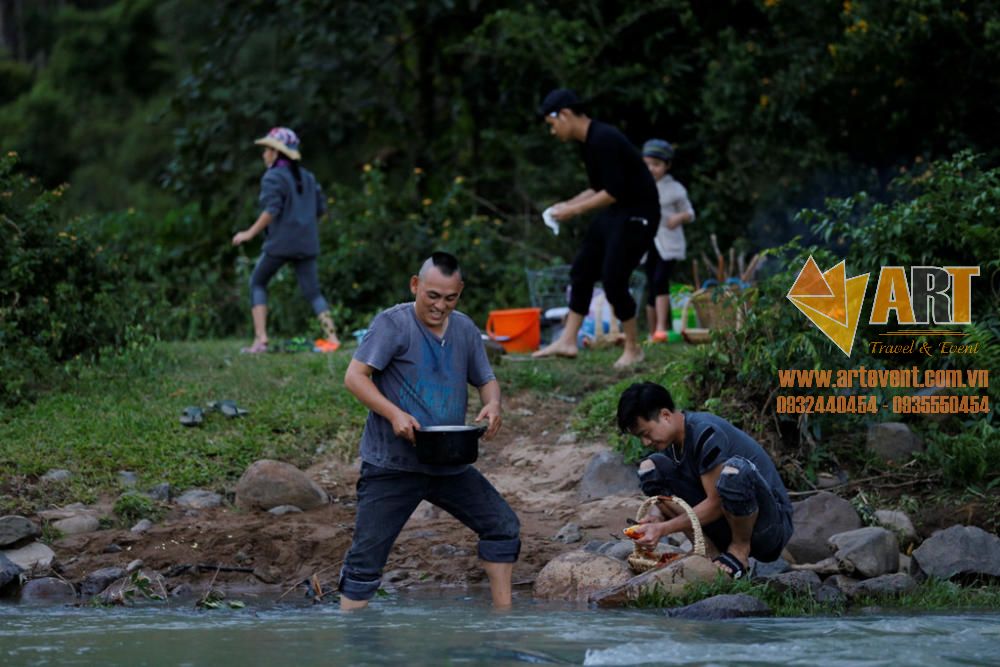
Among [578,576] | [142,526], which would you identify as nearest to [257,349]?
[142,526]

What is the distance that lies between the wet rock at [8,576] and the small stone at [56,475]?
4.25 feet

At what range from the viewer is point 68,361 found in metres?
10.5

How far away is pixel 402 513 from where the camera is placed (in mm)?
6227

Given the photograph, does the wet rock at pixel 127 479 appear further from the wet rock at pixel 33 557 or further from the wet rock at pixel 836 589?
the wet rock at pixel 836 589

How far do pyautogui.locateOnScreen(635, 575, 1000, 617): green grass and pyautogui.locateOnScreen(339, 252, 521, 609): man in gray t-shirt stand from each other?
1.10 metres

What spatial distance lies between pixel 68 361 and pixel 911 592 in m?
6.36

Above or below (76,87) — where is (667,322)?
below

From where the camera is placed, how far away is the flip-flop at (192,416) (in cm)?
966

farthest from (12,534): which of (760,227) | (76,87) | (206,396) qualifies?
(76,87)

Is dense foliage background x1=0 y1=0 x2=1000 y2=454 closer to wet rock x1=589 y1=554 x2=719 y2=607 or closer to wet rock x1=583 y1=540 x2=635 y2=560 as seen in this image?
wet rock x1=583 y1=540 x2=635 y2=560

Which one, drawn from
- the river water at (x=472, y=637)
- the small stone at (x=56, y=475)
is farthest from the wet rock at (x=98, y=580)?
the small stone at (x=56, y=475)

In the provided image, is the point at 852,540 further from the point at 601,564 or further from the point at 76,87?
Answer: the point at 76,87

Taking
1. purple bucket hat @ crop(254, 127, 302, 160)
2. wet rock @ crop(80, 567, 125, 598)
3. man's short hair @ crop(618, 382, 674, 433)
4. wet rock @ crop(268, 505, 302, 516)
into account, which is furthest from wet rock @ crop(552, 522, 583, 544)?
purple bucket hat @ crop(254, 127, 302, 160)

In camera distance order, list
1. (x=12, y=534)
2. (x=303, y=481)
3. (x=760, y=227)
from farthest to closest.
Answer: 1. (x=760, y=227)
2. (x=303, y=481)
3. (x=12, y=534)
